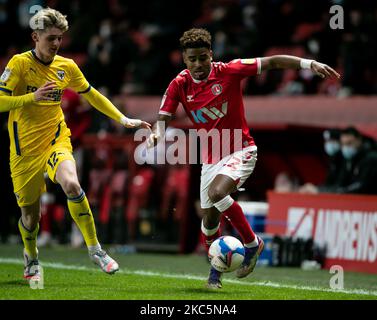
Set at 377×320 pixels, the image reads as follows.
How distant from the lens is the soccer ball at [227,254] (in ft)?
27.2

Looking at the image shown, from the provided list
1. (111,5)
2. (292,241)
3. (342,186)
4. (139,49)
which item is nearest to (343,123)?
(342,186)

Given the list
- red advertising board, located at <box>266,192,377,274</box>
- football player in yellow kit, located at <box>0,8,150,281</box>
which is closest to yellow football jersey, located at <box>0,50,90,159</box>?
football player in yellow kit, located at <box>0,8,150,281</box>

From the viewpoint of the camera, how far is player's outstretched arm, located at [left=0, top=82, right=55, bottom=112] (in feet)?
27.1

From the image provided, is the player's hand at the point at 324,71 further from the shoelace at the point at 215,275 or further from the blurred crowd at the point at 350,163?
the blurred crowd at the point at 350,163

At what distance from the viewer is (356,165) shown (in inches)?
510

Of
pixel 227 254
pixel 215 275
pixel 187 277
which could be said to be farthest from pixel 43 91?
Answer: pixel 187 277

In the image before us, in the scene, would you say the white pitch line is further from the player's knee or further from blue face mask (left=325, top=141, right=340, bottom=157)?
blue face mask (left=325, top=141, right=340, bottom=157)

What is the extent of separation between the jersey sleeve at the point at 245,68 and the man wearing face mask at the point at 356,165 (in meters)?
4.52

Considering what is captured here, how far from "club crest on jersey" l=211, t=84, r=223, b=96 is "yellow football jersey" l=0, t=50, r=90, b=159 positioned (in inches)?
58.2

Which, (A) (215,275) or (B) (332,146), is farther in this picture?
(B) (332,146)

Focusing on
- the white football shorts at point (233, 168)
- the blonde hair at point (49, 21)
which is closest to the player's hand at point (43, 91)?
the blonde hair at point (49, 21)

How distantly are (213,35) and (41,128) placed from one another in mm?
9820

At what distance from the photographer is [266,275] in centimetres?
1088

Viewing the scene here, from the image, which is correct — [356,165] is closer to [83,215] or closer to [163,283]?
[163,283]
